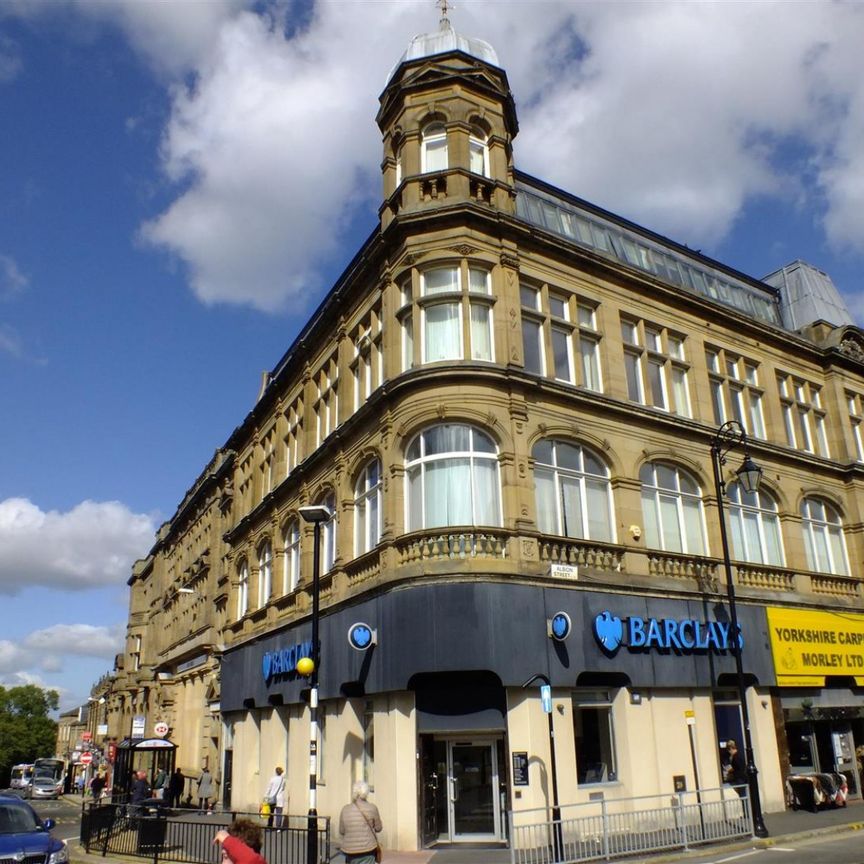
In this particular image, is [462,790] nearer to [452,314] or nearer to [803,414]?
[452,314]

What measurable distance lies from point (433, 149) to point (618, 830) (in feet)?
59.6

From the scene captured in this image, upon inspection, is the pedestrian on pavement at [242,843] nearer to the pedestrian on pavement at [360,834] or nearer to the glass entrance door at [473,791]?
the pedestrian on pavement at [360,834]

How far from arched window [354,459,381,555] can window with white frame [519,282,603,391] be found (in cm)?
531

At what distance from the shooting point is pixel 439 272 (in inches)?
863

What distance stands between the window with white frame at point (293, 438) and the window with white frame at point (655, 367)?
1258 centimetres

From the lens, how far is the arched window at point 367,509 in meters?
22.7

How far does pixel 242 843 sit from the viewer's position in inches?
310

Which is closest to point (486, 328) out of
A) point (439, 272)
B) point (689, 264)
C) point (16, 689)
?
point (439, 272)

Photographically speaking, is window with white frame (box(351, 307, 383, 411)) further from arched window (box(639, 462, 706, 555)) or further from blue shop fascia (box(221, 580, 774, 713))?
arched window (box(639, 462, 706, 555))

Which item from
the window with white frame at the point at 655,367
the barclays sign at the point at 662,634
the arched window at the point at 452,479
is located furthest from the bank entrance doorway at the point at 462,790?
the window with white frame at the point at 655,367

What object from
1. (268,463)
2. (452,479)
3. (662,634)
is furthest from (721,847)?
(268,463)

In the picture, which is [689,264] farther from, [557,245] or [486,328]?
[486,328]

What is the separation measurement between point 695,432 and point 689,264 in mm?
7963

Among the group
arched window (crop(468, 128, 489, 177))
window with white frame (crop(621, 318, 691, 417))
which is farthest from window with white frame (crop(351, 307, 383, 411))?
window with white frame (crop(621, 318, 691, 417))
